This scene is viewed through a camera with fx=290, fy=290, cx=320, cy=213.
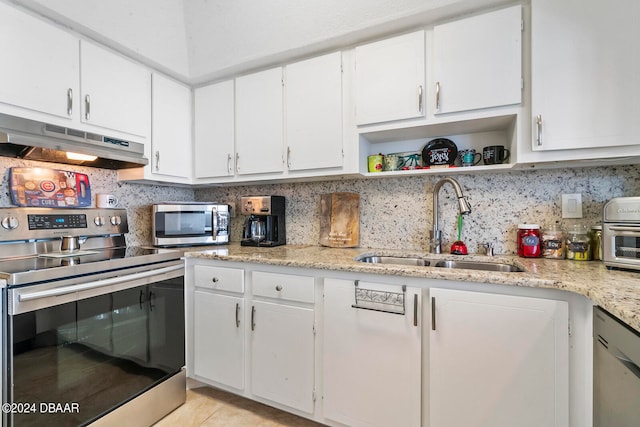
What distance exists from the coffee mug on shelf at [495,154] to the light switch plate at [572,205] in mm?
372

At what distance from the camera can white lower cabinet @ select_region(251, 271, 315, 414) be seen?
1495 mm

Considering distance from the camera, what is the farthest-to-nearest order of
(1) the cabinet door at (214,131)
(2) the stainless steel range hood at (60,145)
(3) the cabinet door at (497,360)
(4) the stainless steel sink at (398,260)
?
(1) the cabinet door at (214,131), (4) the stainless steel sink at (398,260), (2) the stainless steel range hood at (60,145), (3) the cabinet door at (497,360)

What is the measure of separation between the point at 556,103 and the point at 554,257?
2.57 ft

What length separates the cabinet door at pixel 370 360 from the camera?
50.1 inches

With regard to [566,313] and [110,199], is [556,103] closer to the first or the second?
[566,313]

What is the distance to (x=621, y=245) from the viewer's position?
46.8 inches

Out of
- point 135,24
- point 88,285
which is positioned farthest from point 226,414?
point 135,24

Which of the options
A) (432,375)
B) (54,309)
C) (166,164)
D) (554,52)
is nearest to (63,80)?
(166,164)

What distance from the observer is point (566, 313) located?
104cm

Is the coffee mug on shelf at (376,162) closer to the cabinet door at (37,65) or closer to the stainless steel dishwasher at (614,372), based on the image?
the stainless steel dishwasher at (614,372)

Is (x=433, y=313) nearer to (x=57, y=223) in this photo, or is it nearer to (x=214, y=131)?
(x=214, y=131)

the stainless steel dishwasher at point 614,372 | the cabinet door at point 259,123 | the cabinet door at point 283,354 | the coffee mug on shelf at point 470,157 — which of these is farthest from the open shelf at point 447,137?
the cabinet door at point 283,354

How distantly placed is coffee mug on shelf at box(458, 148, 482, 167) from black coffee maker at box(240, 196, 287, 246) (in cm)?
126

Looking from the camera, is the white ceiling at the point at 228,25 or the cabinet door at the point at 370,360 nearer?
the cabinet door at the point at 370,360
